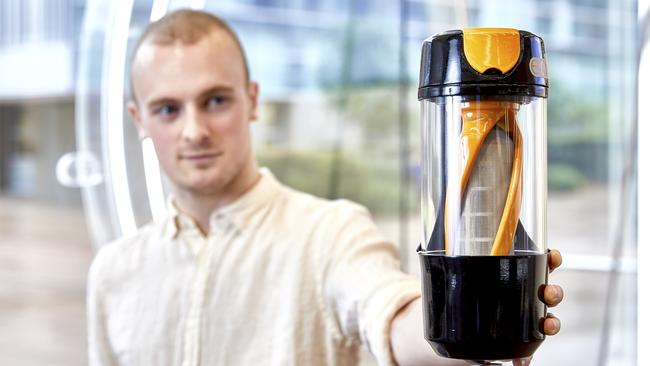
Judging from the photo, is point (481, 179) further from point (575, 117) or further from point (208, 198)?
point (575, 117)

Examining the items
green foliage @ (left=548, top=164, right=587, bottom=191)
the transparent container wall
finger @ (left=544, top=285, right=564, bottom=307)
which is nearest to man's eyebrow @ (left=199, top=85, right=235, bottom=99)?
the transparent container wall

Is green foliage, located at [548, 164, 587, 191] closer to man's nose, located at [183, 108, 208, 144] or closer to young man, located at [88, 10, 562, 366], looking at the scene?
young man, located at [88, 10, 562, 366]

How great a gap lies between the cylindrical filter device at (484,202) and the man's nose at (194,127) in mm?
661

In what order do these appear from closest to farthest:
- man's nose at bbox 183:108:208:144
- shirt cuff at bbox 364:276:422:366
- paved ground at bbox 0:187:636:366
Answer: shirt cuff at bbox 364:276:422:366 → man's nose at bbox 183:108:208:144 → paved ground at bbox 0:187:636:366

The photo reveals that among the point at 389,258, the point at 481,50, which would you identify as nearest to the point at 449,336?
the point at 481,50

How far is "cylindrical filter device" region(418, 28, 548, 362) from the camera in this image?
770 mm

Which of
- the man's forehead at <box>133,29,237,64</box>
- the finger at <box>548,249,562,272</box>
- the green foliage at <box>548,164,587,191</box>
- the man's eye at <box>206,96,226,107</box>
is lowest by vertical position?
the green foliage at <box>548,164,587,191</box>

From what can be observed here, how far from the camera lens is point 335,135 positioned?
3281 millimetres

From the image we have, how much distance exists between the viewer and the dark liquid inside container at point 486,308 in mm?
769

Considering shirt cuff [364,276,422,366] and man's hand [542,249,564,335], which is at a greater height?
man's hand [542,249,564,335]

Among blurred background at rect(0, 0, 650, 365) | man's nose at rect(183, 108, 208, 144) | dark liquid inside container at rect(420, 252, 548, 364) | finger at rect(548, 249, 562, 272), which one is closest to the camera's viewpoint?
dark liquid inside container at rect(420, 252, 548, 364)

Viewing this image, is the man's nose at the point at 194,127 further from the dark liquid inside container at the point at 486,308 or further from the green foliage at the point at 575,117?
the green foliage at the point at 575,117

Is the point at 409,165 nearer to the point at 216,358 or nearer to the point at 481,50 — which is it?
the point at 216,358

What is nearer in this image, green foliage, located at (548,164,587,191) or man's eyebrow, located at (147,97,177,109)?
man's eyebrow, located at (147,97,177,109)
